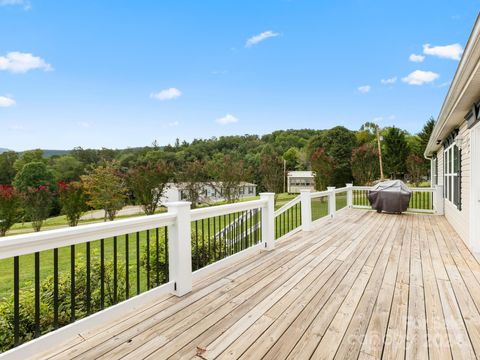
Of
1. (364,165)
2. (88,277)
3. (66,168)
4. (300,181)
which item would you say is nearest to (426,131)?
(300,181)

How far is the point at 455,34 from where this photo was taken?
44.4 ft

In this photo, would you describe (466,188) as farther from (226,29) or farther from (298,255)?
(226,29)

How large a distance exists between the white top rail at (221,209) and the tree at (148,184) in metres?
11.4

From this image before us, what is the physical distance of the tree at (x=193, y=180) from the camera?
1556cm

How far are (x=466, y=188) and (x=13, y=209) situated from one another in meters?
16.4

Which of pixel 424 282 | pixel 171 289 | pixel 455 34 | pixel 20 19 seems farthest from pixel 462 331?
pixel 20 19

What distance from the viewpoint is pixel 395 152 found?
27703 millimetres

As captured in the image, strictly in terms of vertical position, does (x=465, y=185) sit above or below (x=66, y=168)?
below

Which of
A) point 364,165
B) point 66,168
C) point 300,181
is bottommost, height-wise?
point 300,181

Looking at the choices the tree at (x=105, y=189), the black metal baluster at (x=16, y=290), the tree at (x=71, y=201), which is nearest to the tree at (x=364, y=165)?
the tree at (x=105, y=189)

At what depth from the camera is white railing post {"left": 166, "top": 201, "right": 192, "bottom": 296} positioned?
102 inches

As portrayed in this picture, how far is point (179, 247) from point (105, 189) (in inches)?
530

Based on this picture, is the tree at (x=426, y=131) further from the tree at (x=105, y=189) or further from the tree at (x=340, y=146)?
the tree at (x=105, y=189)

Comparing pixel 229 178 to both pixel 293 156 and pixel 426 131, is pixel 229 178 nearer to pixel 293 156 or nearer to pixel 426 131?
pixel 426 131
